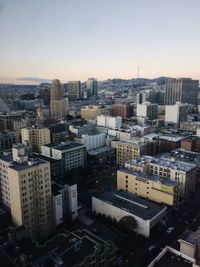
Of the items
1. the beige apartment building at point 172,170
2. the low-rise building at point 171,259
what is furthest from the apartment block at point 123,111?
the low-rise building at point 171,259

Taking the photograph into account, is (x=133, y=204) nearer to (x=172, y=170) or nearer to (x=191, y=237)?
(x=191, y=237)

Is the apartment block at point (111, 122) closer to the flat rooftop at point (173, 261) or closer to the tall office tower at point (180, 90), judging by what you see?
the flat rooftop at point (173, 261)

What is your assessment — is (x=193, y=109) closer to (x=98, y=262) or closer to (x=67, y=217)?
(x=67, y=217)

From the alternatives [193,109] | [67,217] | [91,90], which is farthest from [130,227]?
[91,90]

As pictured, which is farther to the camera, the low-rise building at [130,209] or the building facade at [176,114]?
the building facade at [176,114]

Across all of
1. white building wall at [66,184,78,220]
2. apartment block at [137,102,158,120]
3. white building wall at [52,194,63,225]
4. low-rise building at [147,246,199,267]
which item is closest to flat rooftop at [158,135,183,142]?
apartment block at [137,102,158,120]
